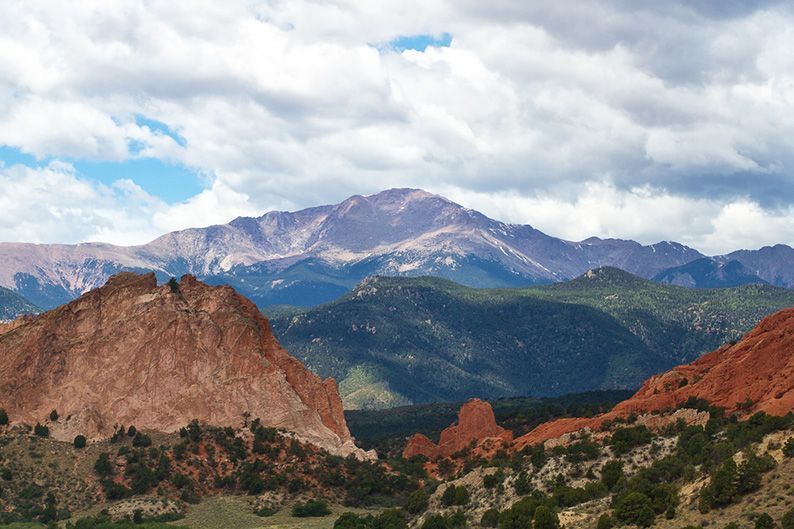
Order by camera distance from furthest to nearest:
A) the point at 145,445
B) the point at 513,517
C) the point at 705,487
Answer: the point at 145,445 < the point at 513,517 < the point at 705,487

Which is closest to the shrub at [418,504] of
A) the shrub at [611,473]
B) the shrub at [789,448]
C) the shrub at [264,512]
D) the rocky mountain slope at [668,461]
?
the rocky mountain slope at [668,461]

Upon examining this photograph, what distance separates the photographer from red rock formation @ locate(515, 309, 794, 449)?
131 meters

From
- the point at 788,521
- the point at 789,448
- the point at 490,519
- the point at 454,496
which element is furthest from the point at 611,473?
the point at 788,521

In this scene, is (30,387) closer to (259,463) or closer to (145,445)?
(145,445)

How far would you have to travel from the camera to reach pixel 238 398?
171m

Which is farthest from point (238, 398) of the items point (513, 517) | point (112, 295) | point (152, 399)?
point (513, 517)

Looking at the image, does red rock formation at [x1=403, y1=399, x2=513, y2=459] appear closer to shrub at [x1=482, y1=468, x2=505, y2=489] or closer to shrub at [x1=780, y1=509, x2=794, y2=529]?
shrub at [x1=482, y1=468, x2=505, y2=489]

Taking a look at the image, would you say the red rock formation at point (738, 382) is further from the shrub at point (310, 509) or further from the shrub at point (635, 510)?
the shrub at point (635, 510)

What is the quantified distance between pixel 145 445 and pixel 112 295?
88.8ft

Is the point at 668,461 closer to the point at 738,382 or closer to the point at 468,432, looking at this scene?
the point at 738,382

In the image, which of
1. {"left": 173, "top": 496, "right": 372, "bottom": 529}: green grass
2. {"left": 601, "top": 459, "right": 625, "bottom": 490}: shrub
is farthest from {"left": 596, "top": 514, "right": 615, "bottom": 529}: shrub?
{"left": 173, "top": 496, "right": 372, "bottom": 529}: green grass

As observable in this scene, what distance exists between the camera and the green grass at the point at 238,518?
138m

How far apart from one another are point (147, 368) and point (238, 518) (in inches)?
1295

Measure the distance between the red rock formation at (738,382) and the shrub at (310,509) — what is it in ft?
99.6
